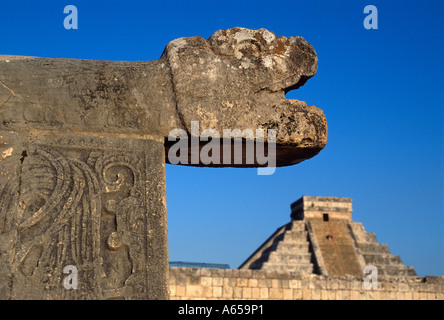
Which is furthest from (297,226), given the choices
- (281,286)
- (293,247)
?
(281,286)

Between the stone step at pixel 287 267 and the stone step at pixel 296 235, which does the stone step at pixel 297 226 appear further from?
the stone step at pixel 287 267

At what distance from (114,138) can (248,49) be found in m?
0.99

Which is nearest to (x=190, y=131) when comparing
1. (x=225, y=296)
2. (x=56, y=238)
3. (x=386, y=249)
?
(x=56, y=238)

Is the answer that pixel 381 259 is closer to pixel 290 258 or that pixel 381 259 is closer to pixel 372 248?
pixel 372 248

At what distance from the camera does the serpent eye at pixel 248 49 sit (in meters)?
3.32

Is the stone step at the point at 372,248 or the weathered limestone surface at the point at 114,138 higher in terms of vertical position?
the stone step at the point at 372,248

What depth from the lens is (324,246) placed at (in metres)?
28.1

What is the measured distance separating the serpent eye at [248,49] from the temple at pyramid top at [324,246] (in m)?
22.5

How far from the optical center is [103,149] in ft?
9.98

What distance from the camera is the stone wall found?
48.0ft

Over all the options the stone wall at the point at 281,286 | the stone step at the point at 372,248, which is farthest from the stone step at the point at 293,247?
the stone wall at the point at 281,286

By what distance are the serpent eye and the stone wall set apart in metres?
11.1
